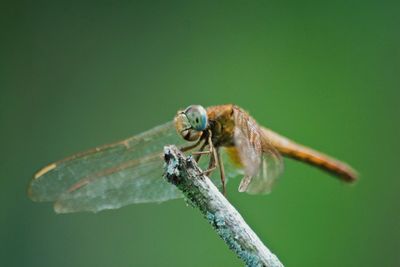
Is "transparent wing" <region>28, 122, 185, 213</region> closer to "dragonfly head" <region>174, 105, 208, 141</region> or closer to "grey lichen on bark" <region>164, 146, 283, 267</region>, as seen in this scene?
"dragonfly head" <region>174, 105, 208, 141</region>

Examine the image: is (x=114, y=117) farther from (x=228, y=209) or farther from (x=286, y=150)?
(x=228, y=209)

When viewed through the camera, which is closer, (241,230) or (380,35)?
(241,230)

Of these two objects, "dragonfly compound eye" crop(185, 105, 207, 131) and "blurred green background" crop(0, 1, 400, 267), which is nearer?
"dragonfly compound eye" crop(185, 105, 207, 131)

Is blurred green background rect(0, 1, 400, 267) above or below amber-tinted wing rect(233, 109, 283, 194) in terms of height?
above

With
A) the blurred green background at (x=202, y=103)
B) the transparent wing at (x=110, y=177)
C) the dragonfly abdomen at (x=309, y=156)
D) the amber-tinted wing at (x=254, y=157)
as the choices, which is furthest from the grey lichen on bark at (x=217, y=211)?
the blurred green background at (x=202, y=103)

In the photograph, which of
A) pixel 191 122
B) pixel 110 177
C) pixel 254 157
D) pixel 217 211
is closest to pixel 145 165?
pixel 110 177

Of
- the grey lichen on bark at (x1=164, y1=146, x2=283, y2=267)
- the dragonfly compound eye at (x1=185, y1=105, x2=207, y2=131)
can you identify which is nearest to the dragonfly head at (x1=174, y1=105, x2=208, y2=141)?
the dragonfly compound eye at (x1=185, y1=105, x2=207, y2=131)

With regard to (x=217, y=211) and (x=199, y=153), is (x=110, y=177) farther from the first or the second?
(x=217, y=211)

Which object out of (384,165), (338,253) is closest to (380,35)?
(384,165)
